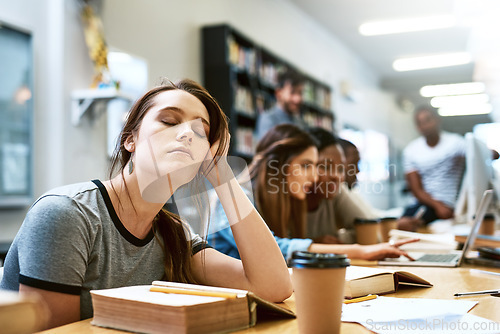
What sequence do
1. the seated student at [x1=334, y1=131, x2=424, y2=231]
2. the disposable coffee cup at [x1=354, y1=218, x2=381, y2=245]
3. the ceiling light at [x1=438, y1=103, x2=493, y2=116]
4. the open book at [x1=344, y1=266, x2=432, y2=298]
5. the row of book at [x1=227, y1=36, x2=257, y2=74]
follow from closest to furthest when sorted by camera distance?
the open book at [x1=344, y1=266, x2=432, y2=298]
the disposable coffee cup at [x1=354, y1=218, x2=381, y2=245]
the seated student at [x1=334, y1=131, x2=424, y2=231]
the row of book at [x1=227, y1=36, x2=257, y2=74]
the ceiling light at [x1=438, y1=103, x2=493, y2=116]

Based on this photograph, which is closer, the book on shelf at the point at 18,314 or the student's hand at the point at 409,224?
the book on shelf at the point at 18,314

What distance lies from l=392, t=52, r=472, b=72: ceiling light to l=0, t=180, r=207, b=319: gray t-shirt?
8012 millimetres

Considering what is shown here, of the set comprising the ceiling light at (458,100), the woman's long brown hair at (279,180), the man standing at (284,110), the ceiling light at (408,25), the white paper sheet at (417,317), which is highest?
the ceiling light at (408,25)

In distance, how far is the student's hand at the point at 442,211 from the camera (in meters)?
3.79

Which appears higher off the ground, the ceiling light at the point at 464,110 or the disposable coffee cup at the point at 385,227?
the ceiling light at the point at 464,110

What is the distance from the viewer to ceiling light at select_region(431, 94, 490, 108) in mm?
10266

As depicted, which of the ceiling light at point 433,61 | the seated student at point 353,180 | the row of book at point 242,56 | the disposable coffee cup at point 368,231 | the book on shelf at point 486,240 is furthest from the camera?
the ceiling light at point 433,61

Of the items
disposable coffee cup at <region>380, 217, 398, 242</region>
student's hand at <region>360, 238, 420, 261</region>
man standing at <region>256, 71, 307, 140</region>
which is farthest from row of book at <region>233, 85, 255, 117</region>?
student's hand at <region>360, 238, 420, 261</region>

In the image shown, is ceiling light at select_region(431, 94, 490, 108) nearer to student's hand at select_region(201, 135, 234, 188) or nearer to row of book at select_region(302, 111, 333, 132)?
row of book at select_region(302, 111, 333, 132)

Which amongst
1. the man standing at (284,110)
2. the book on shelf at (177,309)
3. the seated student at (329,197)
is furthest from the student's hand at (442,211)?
the book on shelf at (177,309)

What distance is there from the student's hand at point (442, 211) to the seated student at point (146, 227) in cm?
304

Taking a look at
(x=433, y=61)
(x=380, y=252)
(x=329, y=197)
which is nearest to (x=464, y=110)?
Result: (x=433, y=61)

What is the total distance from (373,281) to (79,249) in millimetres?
584

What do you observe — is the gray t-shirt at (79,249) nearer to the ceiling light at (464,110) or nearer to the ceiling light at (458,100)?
the ceiling light at (458,100)
